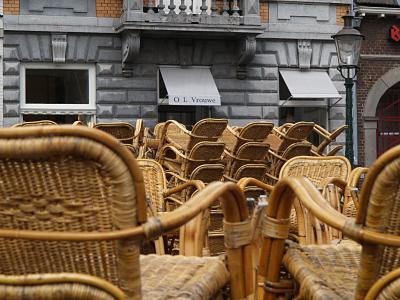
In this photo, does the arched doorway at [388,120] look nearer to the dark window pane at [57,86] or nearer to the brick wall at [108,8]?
the brick wall at [108,8]

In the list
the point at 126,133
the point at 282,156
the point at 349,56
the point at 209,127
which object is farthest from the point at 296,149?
the point at 349,56

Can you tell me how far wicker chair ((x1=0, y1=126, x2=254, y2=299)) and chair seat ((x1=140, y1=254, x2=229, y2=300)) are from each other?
0.25m

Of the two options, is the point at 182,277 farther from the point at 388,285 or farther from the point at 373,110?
the point at 373,110

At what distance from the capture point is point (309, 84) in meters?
16.2

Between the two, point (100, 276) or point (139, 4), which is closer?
point (100, 276)

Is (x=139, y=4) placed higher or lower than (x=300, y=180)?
higher

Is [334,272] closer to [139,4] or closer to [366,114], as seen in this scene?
[139,4]

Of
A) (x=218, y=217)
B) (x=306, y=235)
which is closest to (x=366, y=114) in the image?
(x=218, y=217)

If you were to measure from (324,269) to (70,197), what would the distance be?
0.80 m

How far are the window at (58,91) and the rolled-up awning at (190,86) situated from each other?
5.07 ft

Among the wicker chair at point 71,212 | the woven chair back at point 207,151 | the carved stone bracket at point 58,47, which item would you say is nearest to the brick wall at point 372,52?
the carved stone bracket at point 58,47

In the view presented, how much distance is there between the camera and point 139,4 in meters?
14.8

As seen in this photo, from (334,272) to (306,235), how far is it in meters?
1.09

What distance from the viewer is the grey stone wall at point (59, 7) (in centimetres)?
1504
